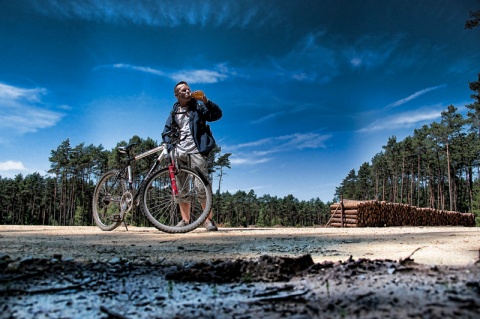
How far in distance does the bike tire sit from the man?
1423mm

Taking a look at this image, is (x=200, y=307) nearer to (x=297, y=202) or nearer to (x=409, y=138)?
(x=409, y=138)

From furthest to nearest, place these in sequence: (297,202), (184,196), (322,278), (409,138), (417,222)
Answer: (297,202), (409,138), (417,222), (184,196), (322,278)

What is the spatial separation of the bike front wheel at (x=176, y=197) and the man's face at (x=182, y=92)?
1363mm

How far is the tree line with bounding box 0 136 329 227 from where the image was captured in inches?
2357

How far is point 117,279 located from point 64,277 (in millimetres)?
287

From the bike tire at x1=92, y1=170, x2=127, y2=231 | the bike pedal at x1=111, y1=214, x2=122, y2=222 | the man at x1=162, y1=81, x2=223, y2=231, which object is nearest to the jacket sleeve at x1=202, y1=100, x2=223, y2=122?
the man at x1=162, y1=81, x2=223, y2=231

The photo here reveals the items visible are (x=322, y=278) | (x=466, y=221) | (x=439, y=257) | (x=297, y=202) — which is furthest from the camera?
(x=297, y=202)

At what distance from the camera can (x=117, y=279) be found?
6.17ft

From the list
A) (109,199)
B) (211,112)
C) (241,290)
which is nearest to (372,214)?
(211,112)

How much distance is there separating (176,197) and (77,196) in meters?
80.1

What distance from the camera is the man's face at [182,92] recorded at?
600 cm

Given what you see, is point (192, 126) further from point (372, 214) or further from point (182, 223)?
point (372, 214)

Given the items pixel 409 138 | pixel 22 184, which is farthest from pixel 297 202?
pixel 22 184

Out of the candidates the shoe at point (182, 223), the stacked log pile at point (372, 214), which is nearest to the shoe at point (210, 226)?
the shoe at point (182, 223)
